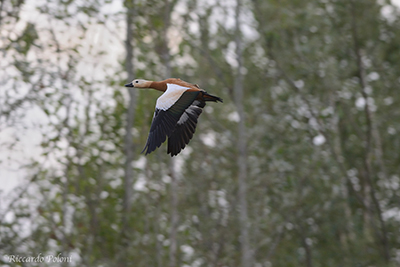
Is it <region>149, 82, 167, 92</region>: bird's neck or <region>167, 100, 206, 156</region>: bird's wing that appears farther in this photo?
<region>149, 82, 167, 92</region>: bird's neck

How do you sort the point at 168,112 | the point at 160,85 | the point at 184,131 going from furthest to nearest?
the point at 160,85 → the point at 184,131 → the point at 168,112

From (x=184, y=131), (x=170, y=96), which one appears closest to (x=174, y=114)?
(x=170, y=96)

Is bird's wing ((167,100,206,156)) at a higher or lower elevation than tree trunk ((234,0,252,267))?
higher

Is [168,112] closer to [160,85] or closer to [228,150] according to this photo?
[160,85]

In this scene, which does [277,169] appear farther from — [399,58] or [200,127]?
[399,58]

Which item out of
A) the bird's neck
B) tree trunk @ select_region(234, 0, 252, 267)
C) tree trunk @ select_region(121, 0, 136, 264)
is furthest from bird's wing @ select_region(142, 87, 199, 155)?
tree trunk @ select_region(234, 0, 252, 267)

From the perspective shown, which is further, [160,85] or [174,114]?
[160,85]

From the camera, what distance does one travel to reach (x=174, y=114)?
6191 millimetres

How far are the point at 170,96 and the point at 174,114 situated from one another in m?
0.28

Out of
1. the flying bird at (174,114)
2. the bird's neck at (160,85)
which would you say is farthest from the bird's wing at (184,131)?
the bird's neck at (160,85)

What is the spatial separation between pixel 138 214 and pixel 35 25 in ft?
14.5

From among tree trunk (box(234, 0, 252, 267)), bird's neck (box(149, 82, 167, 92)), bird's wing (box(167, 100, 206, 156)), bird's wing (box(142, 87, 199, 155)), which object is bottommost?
tree trunk (box(234, 0, 252, 267))

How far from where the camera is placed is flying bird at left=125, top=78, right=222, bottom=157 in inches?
→ 233

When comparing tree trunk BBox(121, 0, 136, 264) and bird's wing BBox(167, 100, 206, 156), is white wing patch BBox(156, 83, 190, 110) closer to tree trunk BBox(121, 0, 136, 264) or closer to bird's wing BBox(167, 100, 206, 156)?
bird's wing BBox(167, 100, 206, 156)
